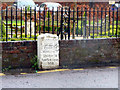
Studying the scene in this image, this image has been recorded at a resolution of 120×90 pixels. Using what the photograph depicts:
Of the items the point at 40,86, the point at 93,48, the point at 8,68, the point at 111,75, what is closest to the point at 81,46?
the point at 93,48

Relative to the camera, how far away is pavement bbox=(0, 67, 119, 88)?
743 cm

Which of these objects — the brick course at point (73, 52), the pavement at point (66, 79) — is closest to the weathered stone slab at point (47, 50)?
the pavement at point (66, 79)

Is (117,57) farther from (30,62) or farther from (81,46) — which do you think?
(30,62)

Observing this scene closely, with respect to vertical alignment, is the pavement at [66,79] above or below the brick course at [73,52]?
below

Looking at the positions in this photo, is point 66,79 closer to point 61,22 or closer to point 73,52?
point 73,52

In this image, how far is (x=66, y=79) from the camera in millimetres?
8055

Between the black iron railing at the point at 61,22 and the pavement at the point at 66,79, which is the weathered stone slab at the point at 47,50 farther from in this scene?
the black iron railing at the point at 61,22

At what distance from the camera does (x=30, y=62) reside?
30.9 feet

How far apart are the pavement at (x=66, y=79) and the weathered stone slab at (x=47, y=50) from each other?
276 millimetres

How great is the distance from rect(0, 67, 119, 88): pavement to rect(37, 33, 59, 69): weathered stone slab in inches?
10.9

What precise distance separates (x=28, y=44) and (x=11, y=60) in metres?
0.69

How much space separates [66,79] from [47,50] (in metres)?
1.39

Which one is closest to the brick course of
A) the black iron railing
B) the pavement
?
the black iron railing

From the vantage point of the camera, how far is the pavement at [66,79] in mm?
7430
